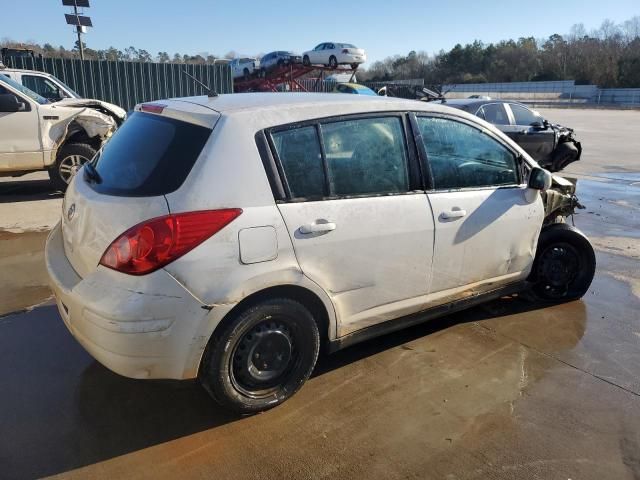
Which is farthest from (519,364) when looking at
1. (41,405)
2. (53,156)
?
(53,156)

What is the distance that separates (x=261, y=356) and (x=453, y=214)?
1555 mm

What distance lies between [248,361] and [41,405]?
124cm

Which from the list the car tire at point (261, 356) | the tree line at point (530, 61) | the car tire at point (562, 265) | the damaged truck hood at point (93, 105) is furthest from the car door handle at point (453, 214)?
the tree line at point (530, 61)

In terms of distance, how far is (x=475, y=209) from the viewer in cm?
356

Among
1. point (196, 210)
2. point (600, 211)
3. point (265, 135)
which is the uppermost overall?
point (265, 135)

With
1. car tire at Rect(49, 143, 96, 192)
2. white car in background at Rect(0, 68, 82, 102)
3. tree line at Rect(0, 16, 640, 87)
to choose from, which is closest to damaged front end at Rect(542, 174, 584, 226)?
car tire at Rect(49, 143, 96, 192)

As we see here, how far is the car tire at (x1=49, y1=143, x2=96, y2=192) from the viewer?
838 cm

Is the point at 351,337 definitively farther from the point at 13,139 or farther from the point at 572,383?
the point at 13,139

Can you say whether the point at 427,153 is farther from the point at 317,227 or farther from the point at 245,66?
the point at 245,66

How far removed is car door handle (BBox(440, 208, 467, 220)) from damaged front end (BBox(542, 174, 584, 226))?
122 centimetres

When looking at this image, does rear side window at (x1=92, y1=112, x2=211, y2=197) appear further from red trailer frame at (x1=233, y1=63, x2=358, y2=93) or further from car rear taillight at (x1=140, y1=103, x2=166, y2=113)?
red trailer frame at (x1=233, y1=63, x2=358, y2=93)

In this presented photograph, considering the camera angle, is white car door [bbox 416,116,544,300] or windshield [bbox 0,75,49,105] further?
A: windshield [bbox 0,75,49,105]

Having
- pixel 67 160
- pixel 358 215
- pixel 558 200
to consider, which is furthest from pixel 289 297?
pixel 67 160

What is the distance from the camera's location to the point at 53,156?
8.30m
